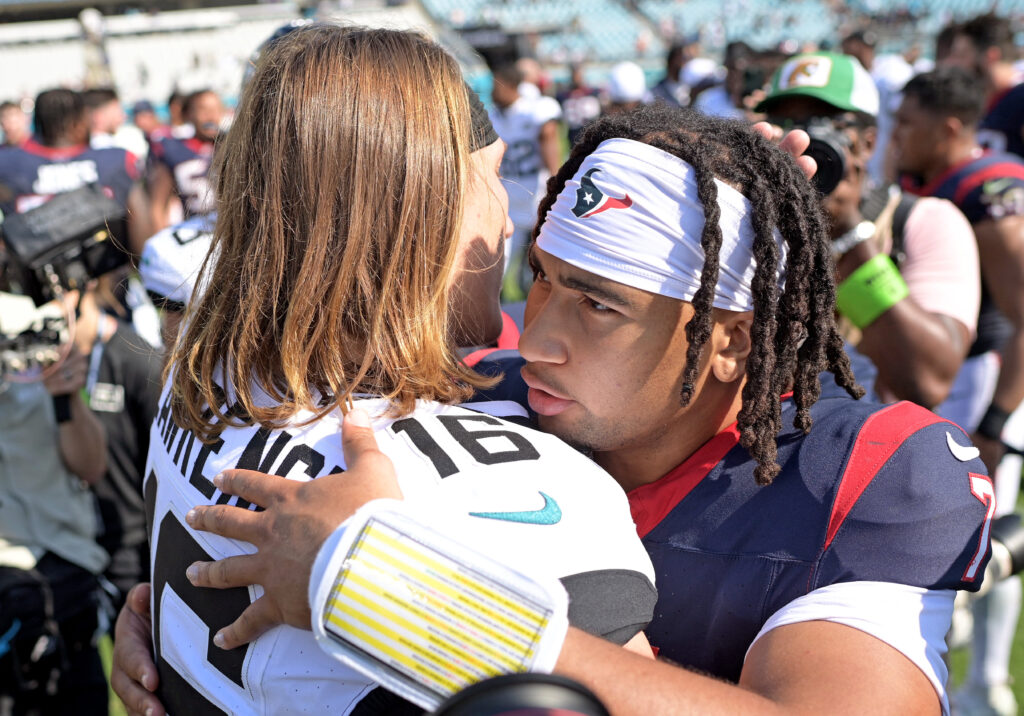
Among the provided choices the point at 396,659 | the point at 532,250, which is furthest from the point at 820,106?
the point at 396,659

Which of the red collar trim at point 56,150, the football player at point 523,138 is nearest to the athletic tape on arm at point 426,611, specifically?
the football player at point 523,138

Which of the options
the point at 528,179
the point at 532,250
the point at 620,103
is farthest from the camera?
the point at 620,103

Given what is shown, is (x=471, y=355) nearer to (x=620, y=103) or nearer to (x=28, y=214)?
(x=28, y=214)

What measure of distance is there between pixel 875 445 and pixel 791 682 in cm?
46

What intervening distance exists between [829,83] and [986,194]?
1019 millimetres

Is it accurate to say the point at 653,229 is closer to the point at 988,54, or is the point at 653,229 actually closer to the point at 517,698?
the point at 517,698

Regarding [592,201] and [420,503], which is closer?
[420,503]

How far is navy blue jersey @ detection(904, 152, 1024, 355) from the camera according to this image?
12.1ft

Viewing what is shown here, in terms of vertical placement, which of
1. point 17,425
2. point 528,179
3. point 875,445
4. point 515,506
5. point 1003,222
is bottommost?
point 528,179

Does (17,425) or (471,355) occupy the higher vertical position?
(471,355)

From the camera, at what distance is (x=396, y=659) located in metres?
1.08

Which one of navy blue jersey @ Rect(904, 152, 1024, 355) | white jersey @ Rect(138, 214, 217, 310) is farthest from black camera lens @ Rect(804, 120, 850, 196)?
white jersey @ Rect(138, 214, 217, 310)

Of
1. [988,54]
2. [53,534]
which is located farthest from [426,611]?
[988,54]

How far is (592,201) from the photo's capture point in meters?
1.68
